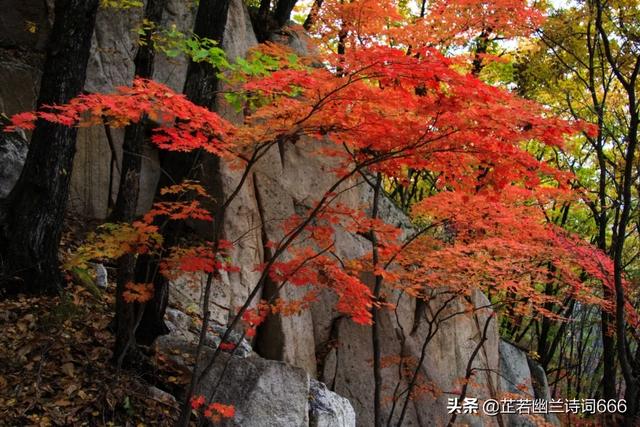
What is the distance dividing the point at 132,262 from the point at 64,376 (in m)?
1.32

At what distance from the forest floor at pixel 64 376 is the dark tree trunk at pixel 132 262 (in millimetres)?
303

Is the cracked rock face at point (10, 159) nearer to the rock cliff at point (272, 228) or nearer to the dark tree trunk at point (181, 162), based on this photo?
the rock cliff at point (272, 228)

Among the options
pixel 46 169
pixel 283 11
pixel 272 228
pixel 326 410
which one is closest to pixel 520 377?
pixel 272 228

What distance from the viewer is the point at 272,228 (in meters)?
9.02

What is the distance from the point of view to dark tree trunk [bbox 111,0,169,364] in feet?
17.1

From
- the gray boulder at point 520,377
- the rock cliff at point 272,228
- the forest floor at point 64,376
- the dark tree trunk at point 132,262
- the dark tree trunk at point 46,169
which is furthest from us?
the gray boulder at point 520,377

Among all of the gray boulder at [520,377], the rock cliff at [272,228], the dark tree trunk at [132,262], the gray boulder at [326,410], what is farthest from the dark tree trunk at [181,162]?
the gray boulder at [520,377]

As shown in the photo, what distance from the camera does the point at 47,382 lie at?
4883mm

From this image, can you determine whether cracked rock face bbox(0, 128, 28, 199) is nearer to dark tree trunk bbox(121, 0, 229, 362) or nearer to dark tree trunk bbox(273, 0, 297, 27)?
dark tree trunk bbox(121, 0, 229, 362)

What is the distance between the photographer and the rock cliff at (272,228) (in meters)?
7.90

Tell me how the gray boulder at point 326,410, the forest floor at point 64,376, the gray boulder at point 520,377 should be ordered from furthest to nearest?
the gray boulder at point 520,377, the gray boulder at point 326,410, the forest floor at point 64,376

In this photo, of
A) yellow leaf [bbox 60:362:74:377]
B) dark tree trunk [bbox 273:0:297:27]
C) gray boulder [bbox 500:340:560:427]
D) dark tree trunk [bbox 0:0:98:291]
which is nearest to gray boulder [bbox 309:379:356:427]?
yellow leaf [bbox 60:362:74:377]

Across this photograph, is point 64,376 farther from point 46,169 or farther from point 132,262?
point 46,169

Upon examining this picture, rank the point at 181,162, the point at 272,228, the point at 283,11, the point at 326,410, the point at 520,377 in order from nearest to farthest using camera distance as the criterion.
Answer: the point at 181,162
the point at 326,410
the point at 272,228
the point at 283,11
the point at 520,377
